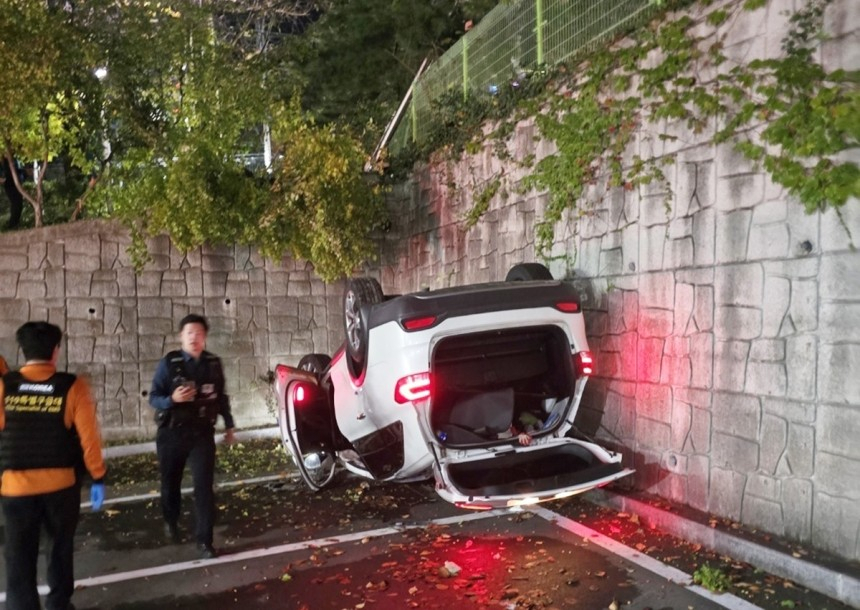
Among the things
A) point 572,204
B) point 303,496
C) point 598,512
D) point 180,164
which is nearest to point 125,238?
point 180,164

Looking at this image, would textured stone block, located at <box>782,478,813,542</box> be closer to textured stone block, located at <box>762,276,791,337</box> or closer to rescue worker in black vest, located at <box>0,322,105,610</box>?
textured stone block, located at <box>762,276,791,337</box>

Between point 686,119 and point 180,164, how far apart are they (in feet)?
21.9

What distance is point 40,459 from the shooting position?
13.3 ft

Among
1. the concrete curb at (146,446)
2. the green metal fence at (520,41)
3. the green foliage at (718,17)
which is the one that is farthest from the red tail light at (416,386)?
the concrete curb at (146,446)

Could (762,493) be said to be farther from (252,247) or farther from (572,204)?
(252,247)

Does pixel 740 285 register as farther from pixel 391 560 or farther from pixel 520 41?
pixel 520 41

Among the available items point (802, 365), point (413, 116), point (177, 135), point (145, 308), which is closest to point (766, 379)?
point (802, 365)

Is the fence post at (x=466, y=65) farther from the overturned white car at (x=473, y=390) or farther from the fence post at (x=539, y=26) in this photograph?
the overturned white car at (x=473, y=390)

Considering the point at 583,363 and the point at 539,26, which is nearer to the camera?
the point at 583,363

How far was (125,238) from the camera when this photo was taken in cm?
999

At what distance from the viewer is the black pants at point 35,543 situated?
4.04 m

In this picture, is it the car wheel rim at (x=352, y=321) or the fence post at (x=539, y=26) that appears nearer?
the car wheel rim at (x=352, y=321)

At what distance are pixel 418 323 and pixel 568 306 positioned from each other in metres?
1.18

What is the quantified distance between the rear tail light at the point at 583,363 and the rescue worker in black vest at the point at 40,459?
3.31 metres
